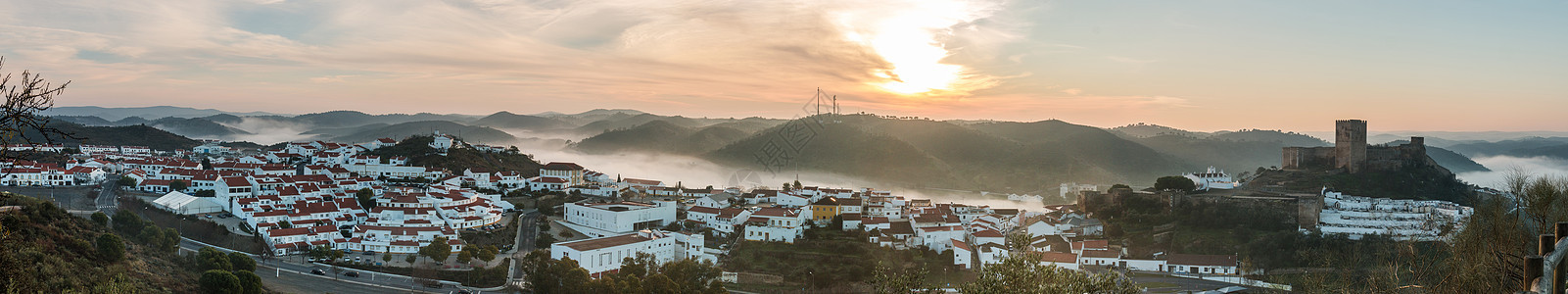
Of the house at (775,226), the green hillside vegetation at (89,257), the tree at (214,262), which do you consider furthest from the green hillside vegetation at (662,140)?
the tree at (214,262)

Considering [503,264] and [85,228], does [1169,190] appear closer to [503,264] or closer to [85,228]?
[503,264]

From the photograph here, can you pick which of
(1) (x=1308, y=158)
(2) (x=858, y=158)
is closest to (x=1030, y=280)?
(1) (x=1308, y=158)

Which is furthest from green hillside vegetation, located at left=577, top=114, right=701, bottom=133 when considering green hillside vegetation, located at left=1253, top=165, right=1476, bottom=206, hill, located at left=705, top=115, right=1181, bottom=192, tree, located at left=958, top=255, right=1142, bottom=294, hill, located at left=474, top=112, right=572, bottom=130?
tree, located at left=958, top=255, right=1142, bottom=294

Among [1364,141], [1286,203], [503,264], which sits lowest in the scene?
[503,264]

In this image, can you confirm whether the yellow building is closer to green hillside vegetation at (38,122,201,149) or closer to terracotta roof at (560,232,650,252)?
terracotta roof at (560,232,650,252)

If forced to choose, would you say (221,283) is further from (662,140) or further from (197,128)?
(197,128)

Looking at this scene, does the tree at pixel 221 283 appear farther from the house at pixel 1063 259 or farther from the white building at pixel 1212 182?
the white building at pixel 1212 182

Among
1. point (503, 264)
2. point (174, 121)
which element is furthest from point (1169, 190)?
point (174, 121)
